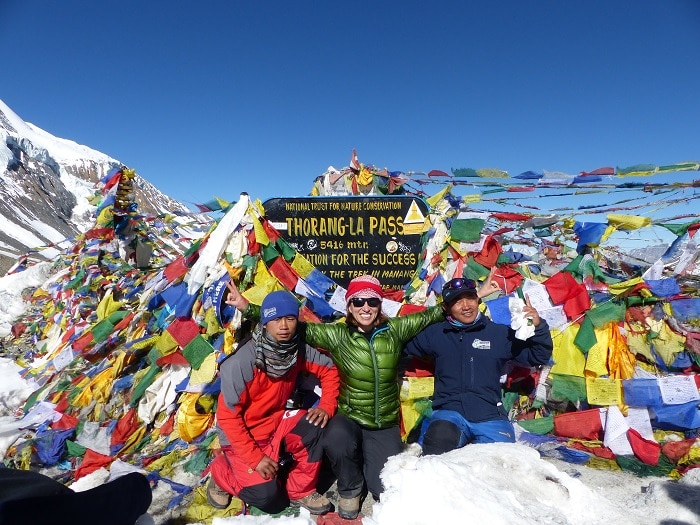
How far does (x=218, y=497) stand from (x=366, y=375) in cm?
140

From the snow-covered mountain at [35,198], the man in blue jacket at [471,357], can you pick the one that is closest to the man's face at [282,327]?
the man in blue jacket at [471,357]

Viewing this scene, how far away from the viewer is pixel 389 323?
3227 millimetres

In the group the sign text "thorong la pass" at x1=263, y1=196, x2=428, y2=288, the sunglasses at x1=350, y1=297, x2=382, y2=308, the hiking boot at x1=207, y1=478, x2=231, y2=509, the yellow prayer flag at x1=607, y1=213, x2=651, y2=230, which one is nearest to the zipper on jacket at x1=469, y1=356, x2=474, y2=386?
the sunglasses at x1=350, y1=297, x2=382, y2=308

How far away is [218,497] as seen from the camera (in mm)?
2908

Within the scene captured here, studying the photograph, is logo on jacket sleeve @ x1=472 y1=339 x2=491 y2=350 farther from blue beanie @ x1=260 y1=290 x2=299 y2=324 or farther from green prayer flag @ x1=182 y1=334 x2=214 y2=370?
green prayer flag @ x1=182 y1=334 x2=214 y2=370

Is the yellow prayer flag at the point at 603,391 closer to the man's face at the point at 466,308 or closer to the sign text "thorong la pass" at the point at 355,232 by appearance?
the man's face at the point at 466,308

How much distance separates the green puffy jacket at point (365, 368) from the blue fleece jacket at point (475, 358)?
348 millimetres

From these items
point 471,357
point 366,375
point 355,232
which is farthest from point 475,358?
point 355,232

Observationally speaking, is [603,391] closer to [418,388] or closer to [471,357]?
[471,357]

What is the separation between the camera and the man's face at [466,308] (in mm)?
3143

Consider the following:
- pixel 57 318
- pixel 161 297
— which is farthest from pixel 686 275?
pixel 57 318

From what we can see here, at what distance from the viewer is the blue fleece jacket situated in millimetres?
3102

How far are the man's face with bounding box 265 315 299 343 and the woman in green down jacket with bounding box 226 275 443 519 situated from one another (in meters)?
0.31

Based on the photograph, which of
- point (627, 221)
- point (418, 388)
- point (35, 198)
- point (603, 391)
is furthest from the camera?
point (35, 198)
